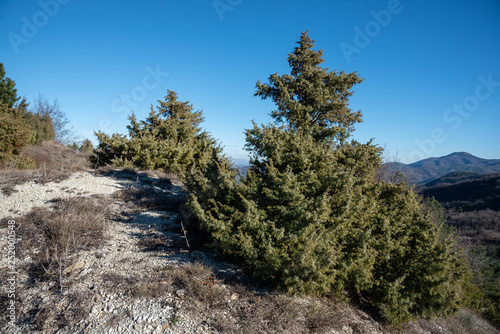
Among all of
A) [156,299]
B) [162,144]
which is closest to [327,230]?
[156,299]

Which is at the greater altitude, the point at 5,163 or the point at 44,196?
the point at 5,163

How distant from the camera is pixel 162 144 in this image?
626 inches

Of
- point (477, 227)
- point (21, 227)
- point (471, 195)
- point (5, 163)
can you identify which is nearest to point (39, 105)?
point (5, 163)

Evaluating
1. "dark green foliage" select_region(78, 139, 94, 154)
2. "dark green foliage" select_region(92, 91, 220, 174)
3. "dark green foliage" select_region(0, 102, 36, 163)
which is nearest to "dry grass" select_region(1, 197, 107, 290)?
"dark green foliage" select_region(92, 91, 220, 174)

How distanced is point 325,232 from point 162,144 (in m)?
13.4

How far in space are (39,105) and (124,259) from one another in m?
44.2

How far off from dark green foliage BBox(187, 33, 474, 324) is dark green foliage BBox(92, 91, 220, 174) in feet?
26.6

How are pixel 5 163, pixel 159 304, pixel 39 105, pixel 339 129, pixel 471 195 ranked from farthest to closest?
pixel 471 195, pixel 39 105, pixel 5 163, pixel 339 129, pixel 159 304

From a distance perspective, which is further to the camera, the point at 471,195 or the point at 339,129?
the point at 471,195

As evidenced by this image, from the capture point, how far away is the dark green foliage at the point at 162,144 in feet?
51.2

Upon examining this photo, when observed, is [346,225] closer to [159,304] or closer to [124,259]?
A: [159,304]

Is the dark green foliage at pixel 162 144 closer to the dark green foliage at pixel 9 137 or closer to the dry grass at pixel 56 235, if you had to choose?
the dark green foliage at pixel 9 137

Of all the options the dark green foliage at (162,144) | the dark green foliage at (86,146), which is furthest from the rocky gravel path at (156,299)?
the dark green foliage at (86,146)

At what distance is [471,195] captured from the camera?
3214 inches
